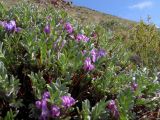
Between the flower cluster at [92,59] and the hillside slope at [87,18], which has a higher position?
the hillside slope at [87,18]

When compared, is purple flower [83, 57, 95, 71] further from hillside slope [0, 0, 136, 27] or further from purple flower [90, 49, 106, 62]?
hillside slope [0, 0, 136, 27]

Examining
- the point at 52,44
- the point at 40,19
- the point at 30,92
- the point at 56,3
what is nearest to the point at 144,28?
the point at 40,19

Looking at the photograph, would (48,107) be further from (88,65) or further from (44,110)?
(88,65)

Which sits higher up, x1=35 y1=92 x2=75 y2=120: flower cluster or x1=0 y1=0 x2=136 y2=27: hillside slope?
x1=0 y1=0 x2=136 y2=27: hillside slope

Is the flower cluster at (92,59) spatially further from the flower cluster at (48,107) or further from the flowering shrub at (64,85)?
the flower cluster at (48,107)

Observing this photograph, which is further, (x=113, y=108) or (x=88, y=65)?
(x=88, y=65)

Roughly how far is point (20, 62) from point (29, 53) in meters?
0.18

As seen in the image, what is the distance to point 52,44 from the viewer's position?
437 centimetres

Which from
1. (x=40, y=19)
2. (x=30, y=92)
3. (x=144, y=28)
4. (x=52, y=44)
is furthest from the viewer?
(x=144, y=28)

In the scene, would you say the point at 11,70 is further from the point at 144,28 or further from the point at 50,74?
the point at 144,28

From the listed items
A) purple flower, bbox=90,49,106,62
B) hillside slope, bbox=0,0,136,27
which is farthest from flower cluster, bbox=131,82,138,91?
hillside slope, bbox=0,0,136,27

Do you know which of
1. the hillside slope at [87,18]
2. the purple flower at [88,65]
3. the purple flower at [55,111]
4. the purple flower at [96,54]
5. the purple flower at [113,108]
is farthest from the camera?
the hillside slope at [87,18]

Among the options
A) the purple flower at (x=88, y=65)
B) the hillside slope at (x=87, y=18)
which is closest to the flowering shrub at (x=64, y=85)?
the purple flower at (x=88, y=65)

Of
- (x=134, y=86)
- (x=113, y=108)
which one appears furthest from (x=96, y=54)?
(x=113, y=108)
